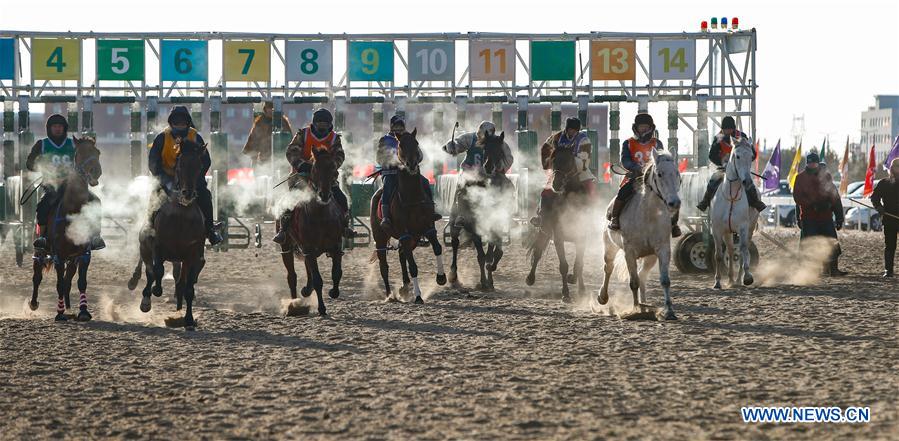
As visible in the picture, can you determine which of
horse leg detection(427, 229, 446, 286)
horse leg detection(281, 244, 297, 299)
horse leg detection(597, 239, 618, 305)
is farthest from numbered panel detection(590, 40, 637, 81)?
horse leg detection(281, 244, 297, 299)

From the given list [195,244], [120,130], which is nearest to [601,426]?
[195,244]

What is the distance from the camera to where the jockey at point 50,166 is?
14312 millimetres

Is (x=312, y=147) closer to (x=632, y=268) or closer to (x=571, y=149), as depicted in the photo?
(x=571, y=149)

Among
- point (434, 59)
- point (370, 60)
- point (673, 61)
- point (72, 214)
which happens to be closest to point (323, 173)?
point (72, 214)

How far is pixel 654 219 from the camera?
1376 centimetres

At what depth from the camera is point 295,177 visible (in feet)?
49.3

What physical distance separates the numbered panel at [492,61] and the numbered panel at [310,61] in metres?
2.91

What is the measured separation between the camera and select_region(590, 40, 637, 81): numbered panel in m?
26.0

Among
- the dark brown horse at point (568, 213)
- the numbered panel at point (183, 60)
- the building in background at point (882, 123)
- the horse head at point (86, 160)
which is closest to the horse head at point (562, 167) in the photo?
the dark brown horse at point (568, 213)

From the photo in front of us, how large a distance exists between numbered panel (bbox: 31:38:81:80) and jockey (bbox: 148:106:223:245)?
12894 mm

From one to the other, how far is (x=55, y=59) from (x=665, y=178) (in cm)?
1650

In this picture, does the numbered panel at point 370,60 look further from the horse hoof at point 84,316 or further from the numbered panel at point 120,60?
the horse hoof at point 84,316

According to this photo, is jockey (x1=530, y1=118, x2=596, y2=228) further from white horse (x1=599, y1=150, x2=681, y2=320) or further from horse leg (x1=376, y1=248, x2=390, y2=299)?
horse leg (x1=376, y1=248, x2=390, y2=299)

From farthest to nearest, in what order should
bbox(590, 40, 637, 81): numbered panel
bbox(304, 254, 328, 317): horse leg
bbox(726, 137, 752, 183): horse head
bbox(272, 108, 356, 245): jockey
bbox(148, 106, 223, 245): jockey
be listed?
bbox(590, 40, 637, 81): numbered panel < bbox(726, 137, 752, 183): horse head < bbox(272, 108, 356, 245): jockey < bbox(304, 254, 328, 317): horse leg < bbox(148, 106, 223, 245): jockey
